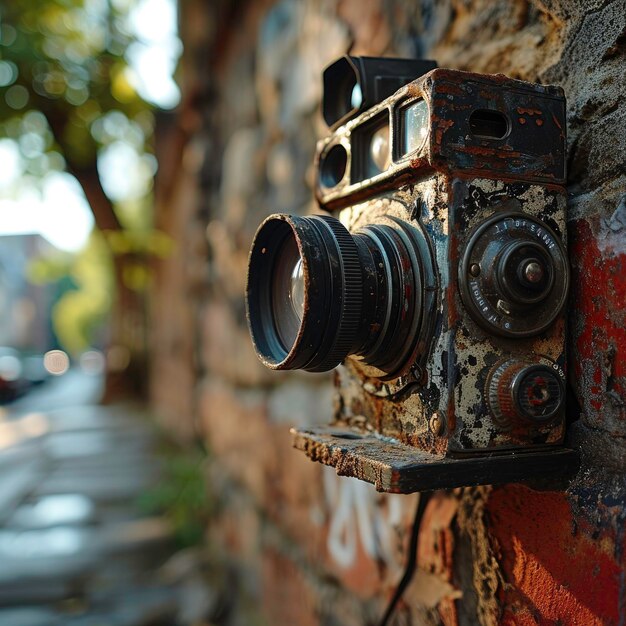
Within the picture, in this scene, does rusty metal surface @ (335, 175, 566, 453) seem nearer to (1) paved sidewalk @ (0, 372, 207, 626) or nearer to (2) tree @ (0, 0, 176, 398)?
(1) paved sidewalk @ (0, 372, 207, 626)

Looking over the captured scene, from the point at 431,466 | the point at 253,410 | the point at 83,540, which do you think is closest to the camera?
the point at 431,466

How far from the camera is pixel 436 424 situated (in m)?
0.60

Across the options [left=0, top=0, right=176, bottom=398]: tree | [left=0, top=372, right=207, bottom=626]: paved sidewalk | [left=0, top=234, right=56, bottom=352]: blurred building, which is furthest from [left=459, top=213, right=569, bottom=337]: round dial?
[left=0, top=234, right=56, bottom=352]: blurred building

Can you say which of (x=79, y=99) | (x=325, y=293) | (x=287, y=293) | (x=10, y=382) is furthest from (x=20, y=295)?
(x=325, y=293)

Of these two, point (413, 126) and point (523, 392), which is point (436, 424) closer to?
point (523, 392)

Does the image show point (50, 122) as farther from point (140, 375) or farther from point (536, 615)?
point (536, 615)

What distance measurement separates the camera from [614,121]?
636 mm

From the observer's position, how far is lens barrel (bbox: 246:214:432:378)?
2.00 ft

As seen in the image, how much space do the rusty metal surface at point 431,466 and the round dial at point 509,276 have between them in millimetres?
117

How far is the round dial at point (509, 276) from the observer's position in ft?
1.92

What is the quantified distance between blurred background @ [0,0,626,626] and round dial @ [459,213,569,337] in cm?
6

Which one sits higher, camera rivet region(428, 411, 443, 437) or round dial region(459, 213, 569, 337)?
round dial region(459, 213, 569, 337)

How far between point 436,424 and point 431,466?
44mm

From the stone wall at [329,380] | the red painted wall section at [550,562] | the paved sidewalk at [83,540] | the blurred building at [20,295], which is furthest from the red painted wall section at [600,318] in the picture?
the blurred building at [20,295]
